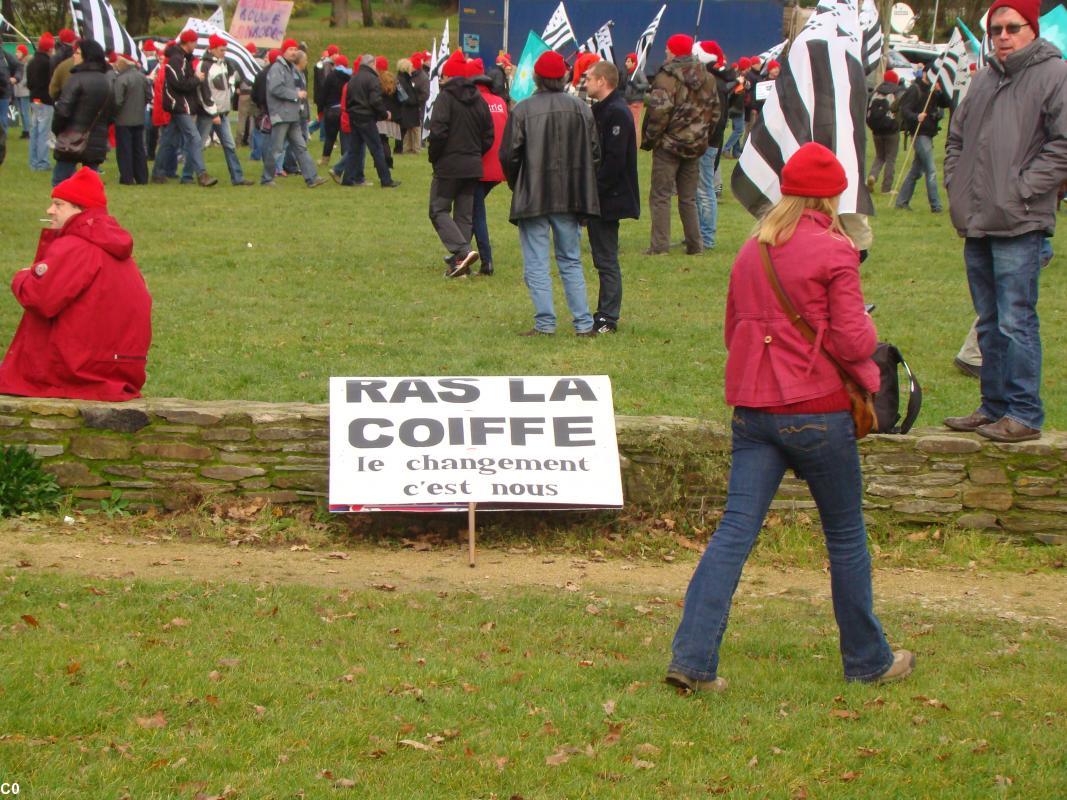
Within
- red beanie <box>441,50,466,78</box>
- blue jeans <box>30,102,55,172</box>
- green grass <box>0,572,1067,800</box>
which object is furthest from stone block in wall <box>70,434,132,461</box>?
blue jeans <box>30,102,55,172</box>

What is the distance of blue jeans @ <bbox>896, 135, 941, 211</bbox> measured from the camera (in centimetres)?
1870

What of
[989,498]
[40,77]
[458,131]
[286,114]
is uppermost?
[458,131]

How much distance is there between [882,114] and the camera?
1956 centimetres

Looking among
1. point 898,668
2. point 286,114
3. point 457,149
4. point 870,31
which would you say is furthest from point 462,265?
point 898,668

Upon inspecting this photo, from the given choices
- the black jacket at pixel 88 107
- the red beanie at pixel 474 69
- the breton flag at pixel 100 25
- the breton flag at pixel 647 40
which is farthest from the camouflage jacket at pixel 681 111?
the breton flag at pixel 100 25

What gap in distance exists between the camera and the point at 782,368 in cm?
484

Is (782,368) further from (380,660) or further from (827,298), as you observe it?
(380,660)

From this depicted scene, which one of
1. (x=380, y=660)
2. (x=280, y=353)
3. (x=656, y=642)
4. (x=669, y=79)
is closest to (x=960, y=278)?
(x=669, y=79)

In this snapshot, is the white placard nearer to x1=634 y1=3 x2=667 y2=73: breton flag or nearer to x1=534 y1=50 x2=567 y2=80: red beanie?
x1=534 y1=50 x2=567 y2=80: red beanie

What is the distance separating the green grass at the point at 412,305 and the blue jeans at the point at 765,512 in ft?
11.8

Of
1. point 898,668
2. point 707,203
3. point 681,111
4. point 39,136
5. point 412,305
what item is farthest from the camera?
point 39,136

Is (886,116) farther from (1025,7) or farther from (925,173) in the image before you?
(1025,7)

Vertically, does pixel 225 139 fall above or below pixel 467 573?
below

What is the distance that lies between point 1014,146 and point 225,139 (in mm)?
16657
